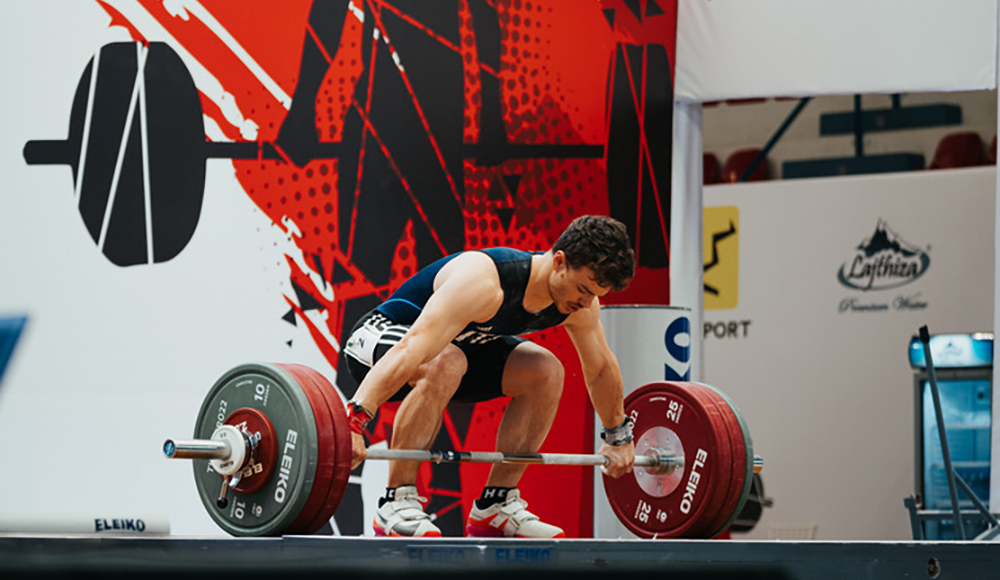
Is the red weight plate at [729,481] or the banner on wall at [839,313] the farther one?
the banner on wall at [839,313]

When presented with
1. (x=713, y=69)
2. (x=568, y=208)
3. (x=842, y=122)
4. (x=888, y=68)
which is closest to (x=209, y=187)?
(x=568, y=208)

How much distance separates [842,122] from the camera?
372 inches

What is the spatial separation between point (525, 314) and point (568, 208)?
2.06 meters

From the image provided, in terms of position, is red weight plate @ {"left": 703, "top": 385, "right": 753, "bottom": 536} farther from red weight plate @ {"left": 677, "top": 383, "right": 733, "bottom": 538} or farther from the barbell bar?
the barbell bar

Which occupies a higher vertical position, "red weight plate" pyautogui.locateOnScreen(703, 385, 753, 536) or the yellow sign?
the yellow sign

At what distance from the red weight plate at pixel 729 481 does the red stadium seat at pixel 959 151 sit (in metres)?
5.46

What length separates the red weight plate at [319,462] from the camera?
2.90 meters

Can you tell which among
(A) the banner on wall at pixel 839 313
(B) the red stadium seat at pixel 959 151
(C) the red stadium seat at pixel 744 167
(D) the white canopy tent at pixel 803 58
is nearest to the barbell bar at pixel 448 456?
(D) the white canopy tent at pixel 803 58

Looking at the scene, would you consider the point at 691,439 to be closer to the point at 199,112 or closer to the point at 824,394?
the point at 199,112

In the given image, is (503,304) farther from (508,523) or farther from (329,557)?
(329,557)

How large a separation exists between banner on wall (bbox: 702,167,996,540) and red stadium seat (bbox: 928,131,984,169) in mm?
1038

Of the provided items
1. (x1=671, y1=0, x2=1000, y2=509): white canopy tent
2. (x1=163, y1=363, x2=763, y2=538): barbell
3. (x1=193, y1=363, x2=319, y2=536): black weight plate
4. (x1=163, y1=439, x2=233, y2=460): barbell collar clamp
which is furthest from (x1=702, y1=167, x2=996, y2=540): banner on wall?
(x1=163, y1=439, x2=233, y2=460): barbell collar clamp

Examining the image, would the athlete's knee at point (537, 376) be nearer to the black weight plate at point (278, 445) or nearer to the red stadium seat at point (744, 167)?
the black weight plate at point (278, 445)

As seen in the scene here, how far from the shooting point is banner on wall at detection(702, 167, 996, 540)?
742 centimetres
